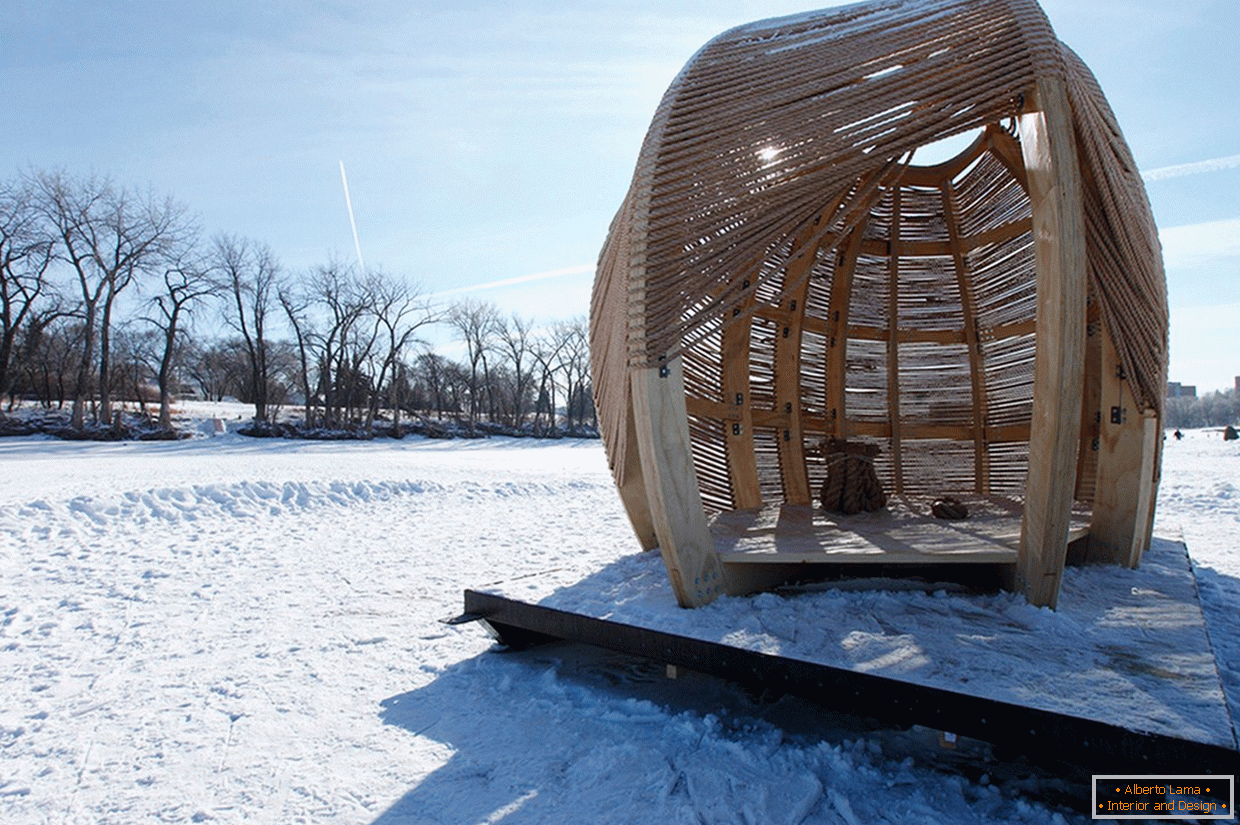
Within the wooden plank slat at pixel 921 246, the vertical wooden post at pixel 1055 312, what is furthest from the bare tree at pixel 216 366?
the vertical wooden post at pixel 1055 312

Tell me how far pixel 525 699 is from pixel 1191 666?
9.56ft

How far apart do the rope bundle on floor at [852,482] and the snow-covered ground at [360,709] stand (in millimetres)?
2087

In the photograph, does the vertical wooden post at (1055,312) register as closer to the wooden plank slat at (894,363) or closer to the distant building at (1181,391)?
the wooden plank slat at (894,363)

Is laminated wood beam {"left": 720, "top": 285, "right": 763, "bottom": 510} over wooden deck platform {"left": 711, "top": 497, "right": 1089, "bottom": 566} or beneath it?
over

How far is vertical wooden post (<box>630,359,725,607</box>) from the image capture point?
3.73m

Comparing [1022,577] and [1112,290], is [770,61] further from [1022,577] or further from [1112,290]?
[1022,577]

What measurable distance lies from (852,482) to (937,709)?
335cm

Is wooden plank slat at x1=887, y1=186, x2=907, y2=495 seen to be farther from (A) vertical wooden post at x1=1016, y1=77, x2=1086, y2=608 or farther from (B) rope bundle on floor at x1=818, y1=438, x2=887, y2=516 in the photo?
(A) vertical wooden post at x1=1016, y1=77, x2=1086, y2=608

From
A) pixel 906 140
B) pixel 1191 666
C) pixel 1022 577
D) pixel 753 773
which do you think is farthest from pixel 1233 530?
pixel 753 773

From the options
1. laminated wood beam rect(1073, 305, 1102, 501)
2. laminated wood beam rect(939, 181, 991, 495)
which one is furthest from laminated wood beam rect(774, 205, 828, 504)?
laminated wood beam rect(1073, 305, 1102, 501)

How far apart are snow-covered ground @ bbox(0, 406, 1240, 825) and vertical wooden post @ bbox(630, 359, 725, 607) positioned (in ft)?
2.19

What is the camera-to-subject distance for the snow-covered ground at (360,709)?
2.72m

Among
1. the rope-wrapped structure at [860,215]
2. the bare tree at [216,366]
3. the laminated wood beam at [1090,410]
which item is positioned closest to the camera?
the rope-wrapped structure at [860,215]

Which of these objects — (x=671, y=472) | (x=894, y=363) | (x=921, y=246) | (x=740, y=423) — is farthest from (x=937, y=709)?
(x=921, y=246)
